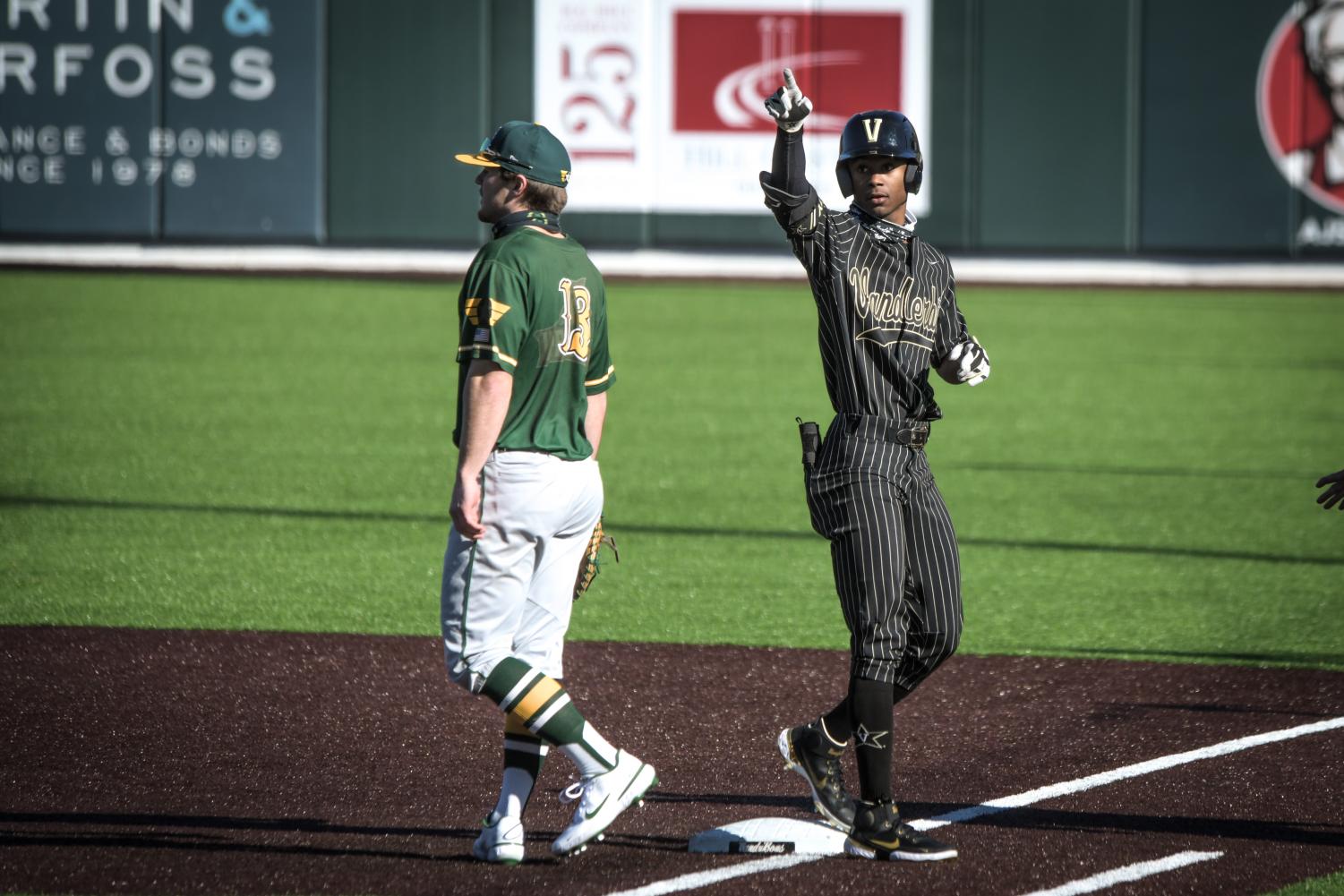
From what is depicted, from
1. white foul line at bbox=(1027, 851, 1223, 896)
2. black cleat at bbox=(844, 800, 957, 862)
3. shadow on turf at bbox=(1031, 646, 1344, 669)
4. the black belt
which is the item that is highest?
the black belt

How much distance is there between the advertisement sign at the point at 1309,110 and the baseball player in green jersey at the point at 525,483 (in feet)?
82.3

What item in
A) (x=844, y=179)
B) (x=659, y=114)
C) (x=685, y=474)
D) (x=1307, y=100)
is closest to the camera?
(x=844, y=179)

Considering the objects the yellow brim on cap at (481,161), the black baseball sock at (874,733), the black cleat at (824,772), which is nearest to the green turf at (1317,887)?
the black baseball sock at (874,733)

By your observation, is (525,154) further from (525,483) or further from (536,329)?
(525,483)

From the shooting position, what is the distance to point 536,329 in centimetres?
498

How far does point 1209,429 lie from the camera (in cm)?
1570

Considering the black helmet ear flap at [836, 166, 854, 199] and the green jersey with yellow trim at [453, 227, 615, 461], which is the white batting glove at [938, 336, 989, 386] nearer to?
the black helmet ear flap at [836, 166, 854, 199]

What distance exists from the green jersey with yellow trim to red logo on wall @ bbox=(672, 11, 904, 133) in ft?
77.0

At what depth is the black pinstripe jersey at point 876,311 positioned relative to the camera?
17.1 feet

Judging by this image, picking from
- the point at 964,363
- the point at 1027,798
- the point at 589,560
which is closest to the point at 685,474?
the point at 1027,798

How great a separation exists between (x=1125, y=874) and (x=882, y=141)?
222cm

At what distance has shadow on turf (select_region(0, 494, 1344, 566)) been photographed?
10.6 meters

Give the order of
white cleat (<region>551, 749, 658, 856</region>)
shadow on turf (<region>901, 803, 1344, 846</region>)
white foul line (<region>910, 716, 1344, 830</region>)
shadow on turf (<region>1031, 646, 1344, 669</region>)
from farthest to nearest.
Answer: shadow on turf (<region>1031, 646, 1344, 669</region>)
white foul line (<region>910, 716, 1344, 830</region>)
shadow on turf (<region>901, 803, 1344, 846</region>)
white cleat (<region>551, 749, 658, 856</region>)

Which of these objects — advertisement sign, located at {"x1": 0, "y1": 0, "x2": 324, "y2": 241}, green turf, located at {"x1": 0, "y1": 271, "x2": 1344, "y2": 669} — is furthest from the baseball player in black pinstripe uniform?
advertisement sign, located at {"x1": 0, "y1": 0, "x2": 324, "y2": 241}
